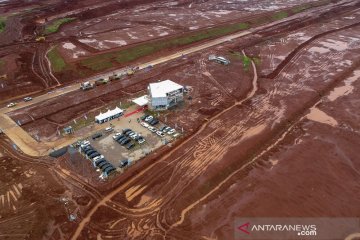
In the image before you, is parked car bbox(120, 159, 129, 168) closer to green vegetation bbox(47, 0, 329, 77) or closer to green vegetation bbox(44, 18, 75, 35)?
green vegetation bbox(47, 0, 329, 77)

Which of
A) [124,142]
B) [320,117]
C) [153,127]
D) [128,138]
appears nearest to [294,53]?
[320,117]

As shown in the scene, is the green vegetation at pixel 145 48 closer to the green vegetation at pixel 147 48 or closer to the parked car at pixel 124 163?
the green vegetation at pixel 147 48

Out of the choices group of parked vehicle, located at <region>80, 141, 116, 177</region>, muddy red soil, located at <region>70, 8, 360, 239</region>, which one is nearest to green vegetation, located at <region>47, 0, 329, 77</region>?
muddy red soil, located at <region>70, 8, 360, 239</region>

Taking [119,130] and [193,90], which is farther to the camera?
[193,90]

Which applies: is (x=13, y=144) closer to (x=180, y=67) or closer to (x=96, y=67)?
(x=96, y=67)

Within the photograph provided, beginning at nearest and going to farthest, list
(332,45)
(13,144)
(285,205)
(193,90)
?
(285,205) → (13,144) → (193,90) → (332,45)

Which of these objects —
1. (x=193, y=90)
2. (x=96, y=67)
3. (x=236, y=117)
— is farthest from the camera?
(x=96, y=67)

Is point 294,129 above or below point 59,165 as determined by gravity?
below

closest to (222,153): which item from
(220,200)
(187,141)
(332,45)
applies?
(187,141)
